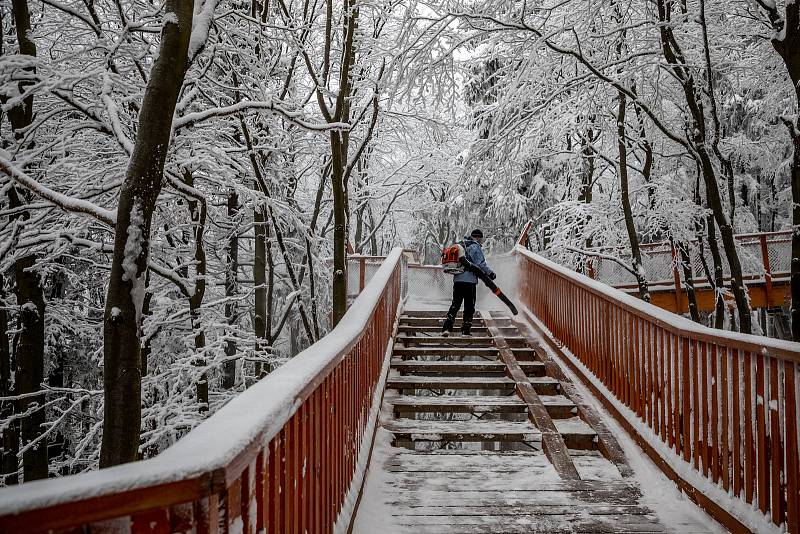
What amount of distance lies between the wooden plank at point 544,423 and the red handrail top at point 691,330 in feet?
4.02

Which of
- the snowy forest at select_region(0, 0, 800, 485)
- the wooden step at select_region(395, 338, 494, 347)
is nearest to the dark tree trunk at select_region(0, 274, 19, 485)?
the snowy forest at select_region(0, 0, 800, 485)

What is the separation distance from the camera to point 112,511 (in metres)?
1.04

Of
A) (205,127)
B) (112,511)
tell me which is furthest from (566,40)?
(112,511)

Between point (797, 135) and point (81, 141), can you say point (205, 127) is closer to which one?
point (81, 141)

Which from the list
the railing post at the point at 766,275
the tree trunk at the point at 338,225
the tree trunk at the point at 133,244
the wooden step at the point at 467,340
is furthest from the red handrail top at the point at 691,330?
the railing post at the point at 766,275

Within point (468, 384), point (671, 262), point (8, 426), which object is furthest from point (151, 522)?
point (671, 262)

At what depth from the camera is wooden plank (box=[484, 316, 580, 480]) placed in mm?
4133

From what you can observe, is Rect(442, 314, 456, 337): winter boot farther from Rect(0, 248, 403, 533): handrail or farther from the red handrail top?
Rect(0, 248, 403, 533): handrail

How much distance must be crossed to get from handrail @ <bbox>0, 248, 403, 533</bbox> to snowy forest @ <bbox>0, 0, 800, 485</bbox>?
1589 millimetres

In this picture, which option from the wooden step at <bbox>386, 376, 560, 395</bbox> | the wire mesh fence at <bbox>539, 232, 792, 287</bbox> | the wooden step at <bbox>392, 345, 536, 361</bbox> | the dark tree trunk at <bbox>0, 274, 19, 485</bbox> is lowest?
the dark tree trunk at <bbox>0, 274, 19, 485</bbox>

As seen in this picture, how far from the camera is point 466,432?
4.89 meters

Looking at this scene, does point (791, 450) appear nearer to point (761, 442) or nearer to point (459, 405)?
point (761, 442)

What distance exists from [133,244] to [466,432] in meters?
3.14

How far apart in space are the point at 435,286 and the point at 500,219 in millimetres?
3657
